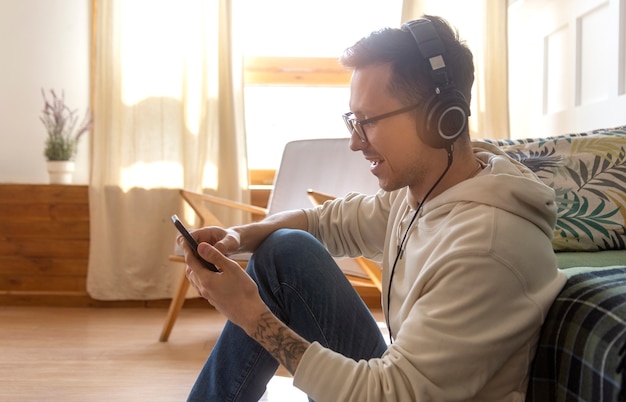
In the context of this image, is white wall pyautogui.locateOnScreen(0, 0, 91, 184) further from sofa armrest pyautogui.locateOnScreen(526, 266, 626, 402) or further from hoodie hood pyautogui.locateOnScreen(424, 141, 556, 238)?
sofa armrest pyautogui.locateOnScreen(526, 266, 626, 402)

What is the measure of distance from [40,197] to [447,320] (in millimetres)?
2882

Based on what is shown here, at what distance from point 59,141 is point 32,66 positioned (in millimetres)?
466

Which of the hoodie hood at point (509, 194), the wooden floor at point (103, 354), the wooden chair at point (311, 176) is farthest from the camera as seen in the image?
the wooden chair at point (311, 176)

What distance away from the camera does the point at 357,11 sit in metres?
3.64

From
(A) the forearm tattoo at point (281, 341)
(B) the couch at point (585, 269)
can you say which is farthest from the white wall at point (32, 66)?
(A) the forearm tattoo at point (281, 341)

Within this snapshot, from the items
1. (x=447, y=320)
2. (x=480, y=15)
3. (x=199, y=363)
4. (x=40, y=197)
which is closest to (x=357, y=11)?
(x=480, y=15)

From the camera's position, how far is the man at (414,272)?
88cm

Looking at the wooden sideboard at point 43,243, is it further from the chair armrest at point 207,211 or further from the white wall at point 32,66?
the chair armrest at point 207,211

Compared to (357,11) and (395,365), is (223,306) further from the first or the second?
(357,11)

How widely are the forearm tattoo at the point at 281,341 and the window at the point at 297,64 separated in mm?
2754

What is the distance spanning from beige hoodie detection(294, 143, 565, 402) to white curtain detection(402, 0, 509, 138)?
7.73ft

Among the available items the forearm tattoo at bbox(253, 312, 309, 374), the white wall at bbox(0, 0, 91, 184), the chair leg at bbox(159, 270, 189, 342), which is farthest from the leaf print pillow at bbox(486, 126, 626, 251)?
the white wall at bbox(0, 0, 91, 184)

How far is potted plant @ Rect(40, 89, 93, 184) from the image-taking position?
3375 millimetres

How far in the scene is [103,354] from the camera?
2.55 meters
